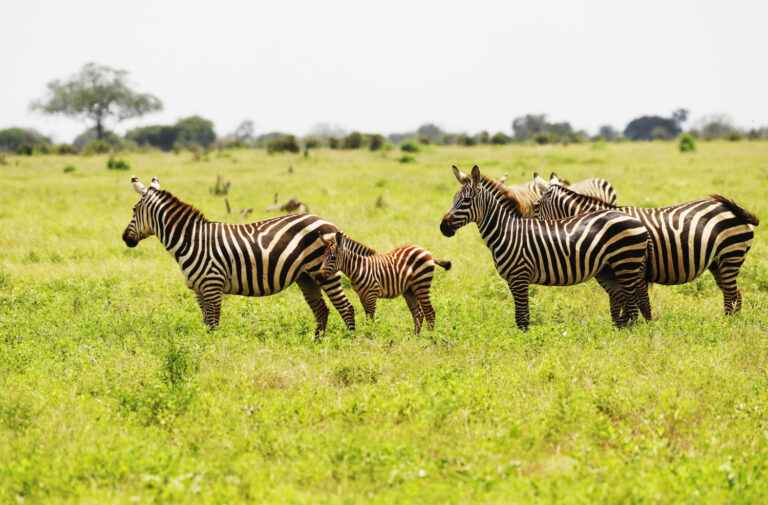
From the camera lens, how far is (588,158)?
33.2 metres

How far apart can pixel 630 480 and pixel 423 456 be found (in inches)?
60.7

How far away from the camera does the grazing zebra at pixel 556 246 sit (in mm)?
9531

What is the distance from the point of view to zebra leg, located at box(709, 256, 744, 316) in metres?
10.1

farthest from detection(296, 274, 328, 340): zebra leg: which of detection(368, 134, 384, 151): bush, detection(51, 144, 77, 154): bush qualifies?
detection(51, 144, 77, 154): bush

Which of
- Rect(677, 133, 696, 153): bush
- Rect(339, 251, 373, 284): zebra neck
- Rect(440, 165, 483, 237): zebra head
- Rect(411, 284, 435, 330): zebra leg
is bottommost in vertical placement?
Rect(411, 284, 435, 330): zebra leg

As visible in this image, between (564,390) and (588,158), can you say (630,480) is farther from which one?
(588,158)

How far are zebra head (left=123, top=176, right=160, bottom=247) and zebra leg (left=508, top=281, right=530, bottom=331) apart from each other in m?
4.72

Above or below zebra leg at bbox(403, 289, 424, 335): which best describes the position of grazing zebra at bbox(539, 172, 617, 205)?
above

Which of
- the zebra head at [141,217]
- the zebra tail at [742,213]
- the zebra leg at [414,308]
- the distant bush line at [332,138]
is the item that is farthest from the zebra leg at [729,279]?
the distant bush line at [332,138]

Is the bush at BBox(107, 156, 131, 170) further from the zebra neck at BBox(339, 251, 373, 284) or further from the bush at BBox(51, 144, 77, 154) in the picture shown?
the zebra neck at BBox(339, 251, 373, 284)

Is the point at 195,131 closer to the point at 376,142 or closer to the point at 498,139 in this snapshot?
the point at 498,139

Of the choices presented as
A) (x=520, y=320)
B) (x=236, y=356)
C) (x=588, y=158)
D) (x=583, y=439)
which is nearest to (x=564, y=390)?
(x=583, y=439)

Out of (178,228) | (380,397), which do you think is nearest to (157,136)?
(178,228)

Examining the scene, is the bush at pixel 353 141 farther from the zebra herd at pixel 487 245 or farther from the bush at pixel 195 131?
the bush at pixel 195 131
